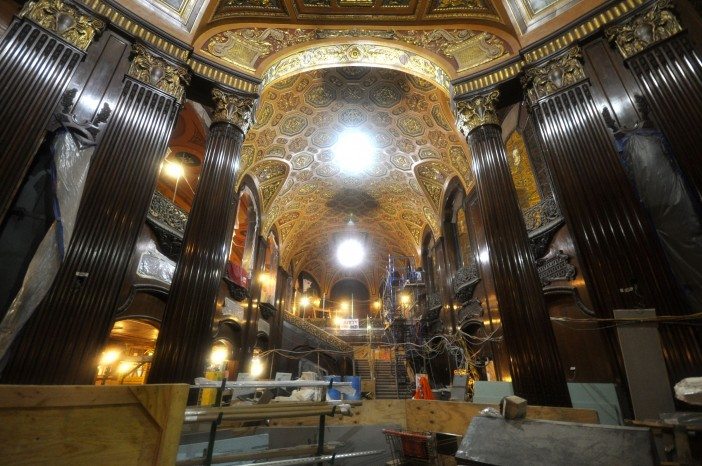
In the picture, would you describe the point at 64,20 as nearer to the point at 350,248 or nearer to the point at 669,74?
the point at 669,74

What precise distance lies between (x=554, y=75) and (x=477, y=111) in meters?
1.29

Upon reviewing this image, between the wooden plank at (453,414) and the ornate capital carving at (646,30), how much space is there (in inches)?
195

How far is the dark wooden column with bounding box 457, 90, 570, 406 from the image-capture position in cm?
403

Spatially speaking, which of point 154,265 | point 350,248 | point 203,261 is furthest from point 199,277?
point 350,248

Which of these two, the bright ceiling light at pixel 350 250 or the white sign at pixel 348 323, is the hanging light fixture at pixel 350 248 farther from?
the white sign at pixel 348 323

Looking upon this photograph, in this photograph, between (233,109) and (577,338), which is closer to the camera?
(577,338)

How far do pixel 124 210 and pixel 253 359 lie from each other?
23.7 feet

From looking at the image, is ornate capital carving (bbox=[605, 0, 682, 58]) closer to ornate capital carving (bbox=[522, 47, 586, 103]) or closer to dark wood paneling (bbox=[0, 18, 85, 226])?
ornate capital carving (bbox=[522, 47, 586, 103])

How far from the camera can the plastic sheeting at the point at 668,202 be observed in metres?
3.34

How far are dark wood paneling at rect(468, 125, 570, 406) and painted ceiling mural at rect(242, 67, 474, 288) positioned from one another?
395 cm

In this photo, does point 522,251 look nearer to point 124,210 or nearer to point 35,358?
point 124,210

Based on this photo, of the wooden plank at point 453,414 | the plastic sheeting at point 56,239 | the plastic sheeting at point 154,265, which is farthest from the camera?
the plastic sheeting at point 154,265

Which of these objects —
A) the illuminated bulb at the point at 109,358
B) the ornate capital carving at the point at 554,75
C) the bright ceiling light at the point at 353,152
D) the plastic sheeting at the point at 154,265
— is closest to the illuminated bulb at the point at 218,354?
the illuminated bulb at the point at 109,358

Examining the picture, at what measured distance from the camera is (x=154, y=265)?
6.05 meters
